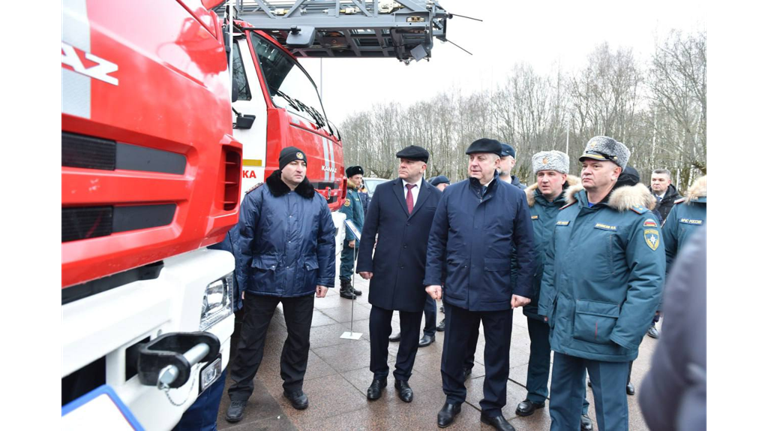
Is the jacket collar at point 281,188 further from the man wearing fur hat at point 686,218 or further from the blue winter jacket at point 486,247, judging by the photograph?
the man wearing fur hat at point 686,218

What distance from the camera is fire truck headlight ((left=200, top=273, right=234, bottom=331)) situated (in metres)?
1.84

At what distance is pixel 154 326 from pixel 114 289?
177mm

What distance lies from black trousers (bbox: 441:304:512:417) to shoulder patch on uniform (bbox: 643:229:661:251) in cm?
108

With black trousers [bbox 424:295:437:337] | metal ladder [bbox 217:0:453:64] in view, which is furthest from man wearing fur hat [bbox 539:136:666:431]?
metal ladder [bbox 217:0:453:64]

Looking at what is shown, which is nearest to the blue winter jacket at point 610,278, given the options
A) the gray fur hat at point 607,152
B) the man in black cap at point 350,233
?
the gray fur hat at point 607,152

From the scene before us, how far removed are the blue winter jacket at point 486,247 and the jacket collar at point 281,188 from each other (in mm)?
1013

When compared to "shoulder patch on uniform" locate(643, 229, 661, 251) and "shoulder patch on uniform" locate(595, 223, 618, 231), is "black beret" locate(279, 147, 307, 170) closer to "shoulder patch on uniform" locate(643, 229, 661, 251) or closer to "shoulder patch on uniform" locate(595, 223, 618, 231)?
"shoulder patch on uniform" locate(595, 223, 618, 231)

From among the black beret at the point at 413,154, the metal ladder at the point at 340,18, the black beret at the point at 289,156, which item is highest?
the metal ladder at the point at 340,18

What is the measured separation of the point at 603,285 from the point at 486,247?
827 mm

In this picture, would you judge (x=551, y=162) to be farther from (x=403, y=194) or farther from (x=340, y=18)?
(x=340, y=18)

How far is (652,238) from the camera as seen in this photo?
2.35 metres

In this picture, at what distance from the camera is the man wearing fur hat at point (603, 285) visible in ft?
7.65
